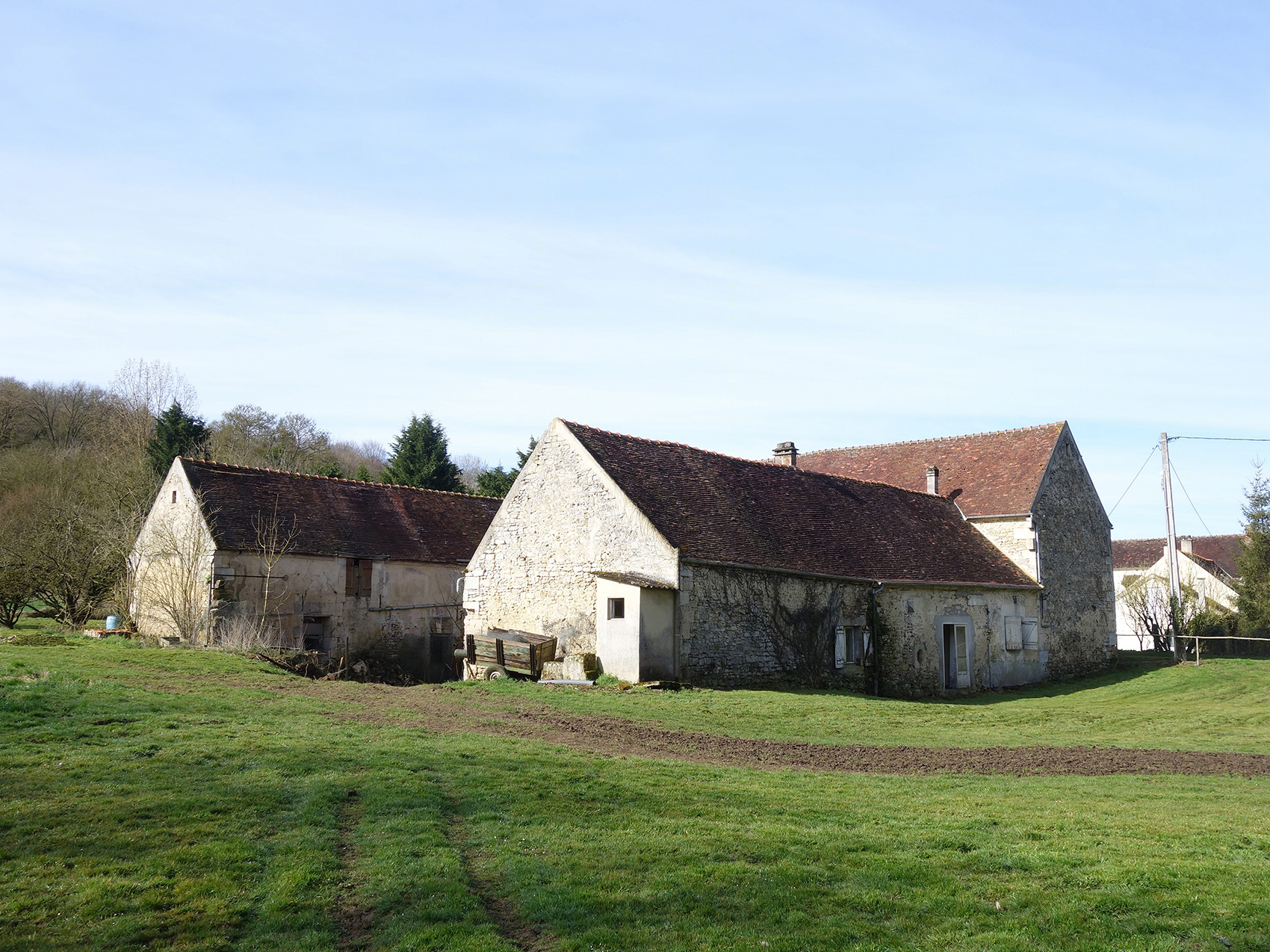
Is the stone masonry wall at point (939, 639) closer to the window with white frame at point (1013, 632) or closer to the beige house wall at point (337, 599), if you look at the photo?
the window with white frame at point (1013, 632)

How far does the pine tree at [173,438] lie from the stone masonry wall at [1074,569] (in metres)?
32.2

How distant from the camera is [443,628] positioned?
27719mm

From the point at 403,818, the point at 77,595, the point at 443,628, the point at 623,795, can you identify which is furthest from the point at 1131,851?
the point at 77,595

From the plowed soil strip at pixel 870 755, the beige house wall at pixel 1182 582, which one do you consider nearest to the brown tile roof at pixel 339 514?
the plowed soil strip at pixel 870 755

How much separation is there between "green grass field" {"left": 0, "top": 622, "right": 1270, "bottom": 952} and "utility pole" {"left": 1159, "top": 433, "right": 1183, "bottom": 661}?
20.4 metres

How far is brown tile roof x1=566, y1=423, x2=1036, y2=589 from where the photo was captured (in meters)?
21.2

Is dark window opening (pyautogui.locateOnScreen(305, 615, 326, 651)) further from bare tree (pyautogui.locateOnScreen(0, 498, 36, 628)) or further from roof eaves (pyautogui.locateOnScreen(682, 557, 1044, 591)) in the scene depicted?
roof eaves (pyautogui.locateOnScreen(682, 557, 1044, 591))

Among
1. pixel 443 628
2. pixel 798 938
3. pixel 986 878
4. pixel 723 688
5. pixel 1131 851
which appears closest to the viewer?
pixel 798 938

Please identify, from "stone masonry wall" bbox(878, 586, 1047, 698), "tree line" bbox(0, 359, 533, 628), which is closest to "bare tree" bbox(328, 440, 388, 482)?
"tree line" bbox(0, 359, 533, 628)

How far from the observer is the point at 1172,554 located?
100.0 feet

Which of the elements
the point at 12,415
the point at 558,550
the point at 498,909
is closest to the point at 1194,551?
the point at 558,550

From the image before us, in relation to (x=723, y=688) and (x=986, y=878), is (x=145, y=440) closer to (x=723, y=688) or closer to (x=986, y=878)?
(x=723, y=688)

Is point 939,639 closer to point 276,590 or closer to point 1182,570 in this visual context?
point 276,590

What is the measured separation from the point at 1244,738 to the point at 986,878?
1231 centimetres
